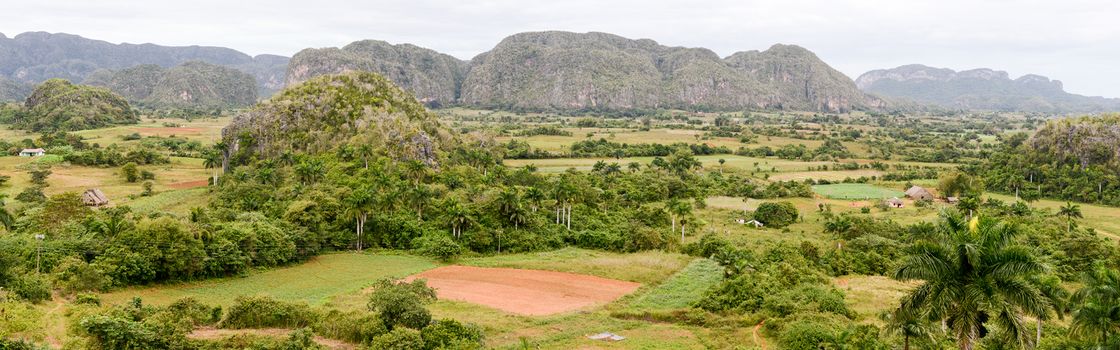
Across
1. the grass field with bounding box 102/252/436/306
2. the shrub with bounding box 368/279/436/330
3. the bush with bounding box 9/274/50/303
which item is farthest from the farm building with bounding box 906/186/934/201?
the bush with bounding box 9/274/50/303

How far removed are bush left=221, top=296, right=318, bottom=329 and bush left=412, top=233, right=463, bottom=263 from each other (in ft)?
58.2

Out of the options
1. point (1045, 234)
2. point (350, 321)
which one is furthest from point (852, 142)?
point (350, 321)

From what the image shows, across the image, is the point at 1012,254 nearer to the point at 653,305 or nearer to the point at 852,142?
the point at 653,305

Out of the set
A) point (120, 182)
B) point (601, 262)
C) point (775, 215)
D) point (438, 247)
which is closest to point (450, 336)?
point (601, 262)

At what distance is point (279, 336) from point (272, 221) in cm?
2417

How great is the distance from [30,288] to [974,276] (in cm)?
3815

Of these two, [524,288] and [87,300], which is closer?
[87,300]

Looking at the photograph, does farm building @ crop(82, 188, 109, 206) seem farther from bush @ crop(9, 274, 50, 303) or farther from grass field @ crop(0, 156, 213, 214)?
bush @ crop(9, 274, 50, 303)

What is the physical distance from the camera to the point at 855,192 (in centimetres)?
8444

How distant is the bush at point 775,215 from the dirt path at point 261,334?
148 ft

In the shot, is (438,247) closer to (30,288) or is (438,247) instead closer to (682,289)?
(682,289)

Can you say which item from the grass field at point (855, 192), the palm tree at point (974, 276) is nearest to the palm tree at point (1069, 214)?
the grass field at point (855, 192)

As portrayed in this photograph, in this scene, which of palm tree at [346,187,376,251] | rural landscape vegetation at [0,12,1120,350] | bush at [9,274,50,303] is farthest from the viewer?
palm tree at [346,187,376,251]

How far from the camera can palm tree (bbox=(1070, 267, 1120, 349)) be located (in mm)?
20266
